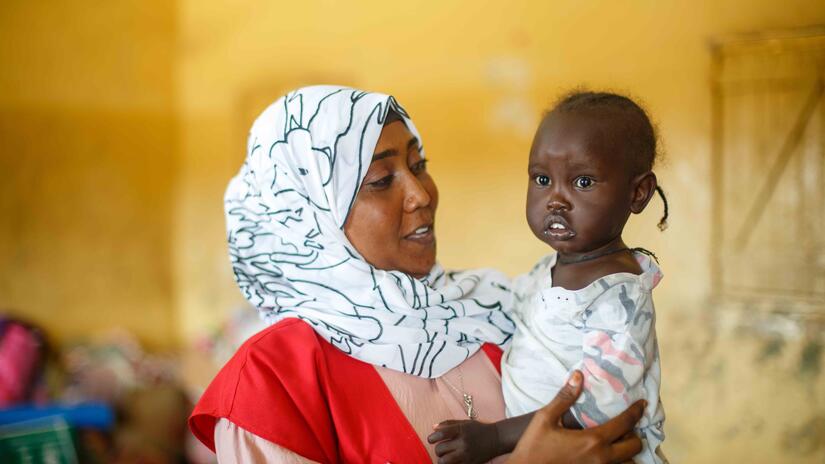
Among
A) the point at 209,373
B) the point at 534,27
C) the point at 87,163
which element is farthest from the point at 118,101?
the point at 534,27

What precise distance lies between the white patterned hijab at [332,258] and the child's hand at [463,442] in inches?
6.7

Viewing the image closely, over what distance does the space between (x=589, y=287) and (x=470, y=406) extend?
1.15 ft

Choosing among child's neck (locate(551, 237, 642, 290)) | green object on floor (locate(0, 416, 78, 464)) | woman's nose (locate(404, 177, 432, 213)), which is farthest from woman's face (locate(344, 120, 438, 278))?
green object on floor (locate(0, 416, 78, 464))

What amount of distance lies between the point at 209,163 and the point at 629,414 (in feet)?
13.1

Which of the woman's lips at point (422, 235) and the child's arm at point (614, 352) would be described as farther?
the woman's lips at point (422, 235)

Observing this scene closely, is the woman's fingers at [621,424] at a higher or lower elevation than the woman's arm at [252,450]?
higher

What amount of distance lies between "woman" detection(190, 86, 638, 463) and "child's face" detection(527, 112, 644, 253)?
0.96ft

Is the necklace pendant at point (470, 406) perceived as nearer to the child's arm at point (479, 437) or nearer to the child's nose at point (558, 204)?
the child's arm at point (479, 437)

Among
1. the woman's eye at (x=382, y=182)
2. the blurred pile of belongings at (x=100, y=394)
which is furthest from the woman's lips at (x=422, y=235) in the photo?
the blurred pile of belongings at (x=100, y=394)

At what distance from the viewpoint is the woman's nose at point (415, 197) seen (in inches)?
62.0

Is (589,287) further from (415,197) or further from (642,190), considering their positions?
(415,197)

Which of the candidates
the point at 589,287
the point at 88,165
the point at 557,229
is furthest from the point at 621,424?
the point at 88,165

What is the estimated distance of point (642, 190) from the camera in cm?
143

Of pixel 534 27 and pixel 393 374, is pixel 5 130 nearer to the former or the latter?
pixel 534 27
